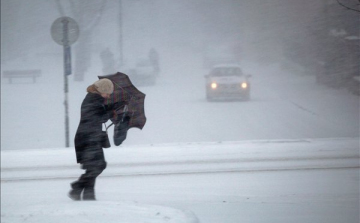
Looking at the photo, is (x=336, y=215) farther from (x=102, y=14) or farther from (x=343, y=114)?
(x=102, y=14)

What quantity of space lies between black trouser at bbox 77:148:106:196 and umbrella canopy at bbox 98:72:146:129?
364 mm

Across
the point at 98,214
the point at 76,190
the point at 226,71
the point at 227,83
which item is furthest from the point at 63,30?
the point at 227,83

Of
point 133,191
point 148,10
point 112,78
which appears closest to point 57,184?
point 133,191

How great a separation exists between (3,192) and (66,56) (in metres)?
1.98

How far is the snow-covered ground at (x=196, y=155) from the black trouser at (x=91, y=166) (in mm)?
212

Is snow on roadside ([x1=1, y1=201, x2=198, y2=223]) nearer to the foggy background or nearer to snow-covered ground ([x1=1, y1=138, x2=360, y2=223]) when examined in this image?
snow-covered ground ([x1=1, y1=138, x2=360, y2=223])

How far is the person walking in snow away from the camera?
3.19 m

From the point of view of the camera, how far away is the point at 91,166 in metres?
3.43

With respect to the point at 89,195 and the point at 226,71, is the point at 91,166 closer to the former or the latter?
the point at 89,195

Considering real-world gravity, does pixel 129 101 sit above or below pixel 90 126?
above

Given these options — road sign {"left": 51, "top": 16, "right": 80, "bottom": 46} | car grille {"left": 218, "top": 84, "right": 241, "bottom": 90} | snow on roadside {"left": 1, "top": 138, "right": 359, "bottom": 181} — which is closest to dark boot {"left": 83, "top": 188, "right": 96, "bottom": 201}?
snow on roadside {"left": 1, "top": 138, "right": 359, "bottom": 181}

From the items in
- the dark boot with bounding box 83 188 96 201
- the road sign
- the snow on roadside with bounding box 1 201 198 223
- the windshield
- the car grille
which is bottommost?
the snow on roadside with bounding box 1 201 198 223

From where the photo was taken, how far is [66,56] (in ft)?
17.8

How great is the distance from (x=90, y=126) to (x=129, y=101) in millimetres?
373
